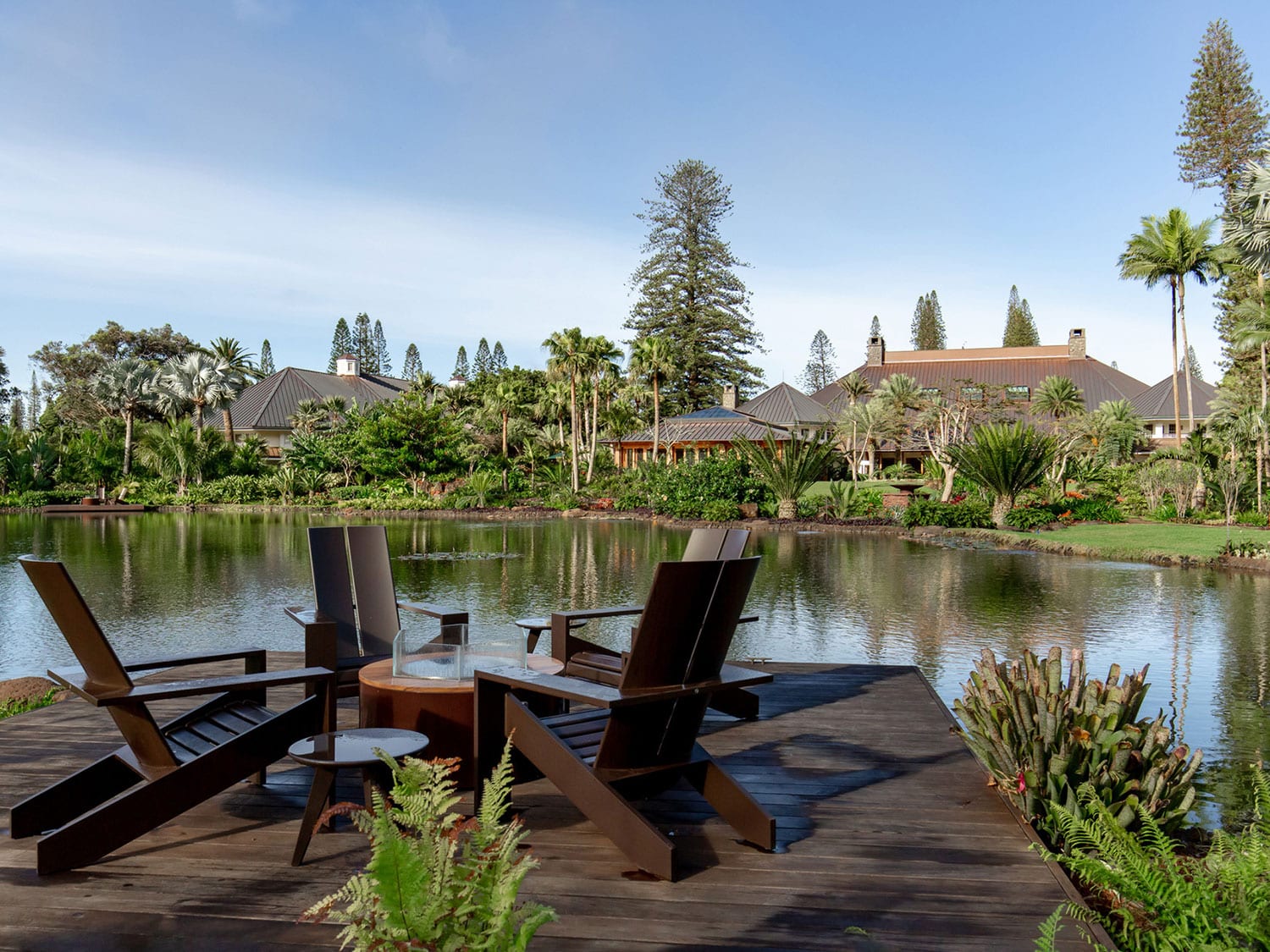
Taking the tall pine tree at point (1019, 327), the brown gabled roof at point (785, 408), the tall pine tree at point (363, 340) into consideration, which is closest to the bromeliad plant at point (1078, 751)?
the brown gabled roof at point (785, 408)

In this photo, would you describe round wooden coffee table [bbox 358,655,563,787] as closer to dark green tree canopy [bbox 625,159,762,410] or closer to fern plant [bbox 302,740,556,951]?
fern plant [bbox 302,740,556,951]

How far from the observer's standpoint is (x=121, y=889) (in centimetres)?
260

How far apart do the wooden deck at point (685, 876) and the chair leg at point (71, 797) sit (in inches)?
3.6

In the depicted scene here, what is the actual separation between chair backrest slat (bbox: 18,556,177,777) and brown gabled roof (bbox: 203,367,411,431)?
137 feet

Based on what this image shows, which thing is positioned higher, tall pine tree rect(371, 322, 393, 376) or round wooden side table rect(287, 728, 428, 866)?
tall pine tree rect(371, 322, 393, 376)

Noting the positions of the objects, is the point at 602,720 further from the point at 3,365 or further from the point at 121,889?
the point at 3,365

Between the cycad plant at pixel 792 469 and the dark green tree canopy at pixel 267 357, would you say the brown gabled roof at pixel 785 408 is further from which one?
the dark green tree canopy at pixel 267 357

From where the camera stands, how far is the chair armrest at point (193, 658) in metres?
3.39

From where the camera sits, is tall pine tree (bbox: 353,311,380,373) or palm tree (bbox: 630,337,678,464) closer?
palm tree (bbox: 630,337,678,464)

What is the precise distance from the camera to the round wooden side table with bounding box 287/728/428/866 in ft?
8.76

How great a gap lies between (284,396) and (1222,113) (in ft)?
143

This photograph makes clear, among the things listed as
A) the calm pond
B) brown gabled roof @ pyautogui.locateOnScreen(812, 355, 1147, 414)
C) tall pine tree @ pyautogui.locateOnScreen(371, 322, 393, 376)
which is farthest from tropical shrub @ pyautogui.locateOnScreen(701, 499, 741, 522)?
tall pine tree @ pyautogui.locateOnScreen(371, 322, 393, 376)

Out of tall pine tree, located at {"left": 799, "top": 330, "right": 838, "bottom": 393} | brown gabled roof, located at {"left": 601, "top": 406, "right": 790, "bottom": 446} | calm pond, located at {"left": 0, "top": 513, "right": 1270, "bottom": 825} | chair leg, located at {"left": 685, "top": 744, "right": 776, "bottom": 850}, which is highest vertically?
tall pine tree, located at {"left": 799, "top": 330, "right": 838, "bottom": 393}

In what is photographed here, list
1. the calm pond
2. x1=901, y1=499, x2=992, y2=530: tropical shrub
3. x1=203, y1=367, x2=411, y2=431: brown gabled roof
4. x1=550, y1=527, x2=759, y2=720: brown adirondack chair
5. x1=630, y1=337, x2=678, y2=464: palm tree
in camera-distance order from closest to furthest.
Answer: x1=550, y1=527, x2=759, y2=720: brown adirondack chair
the calm pond
x1=901, y1=499, x2=992, y2=530: tropical shrub
x1=630, y1=337, x2=678, y2=464: palm tree
x1=203, y1=367, x2=411, y2=431: brown gabled roof
